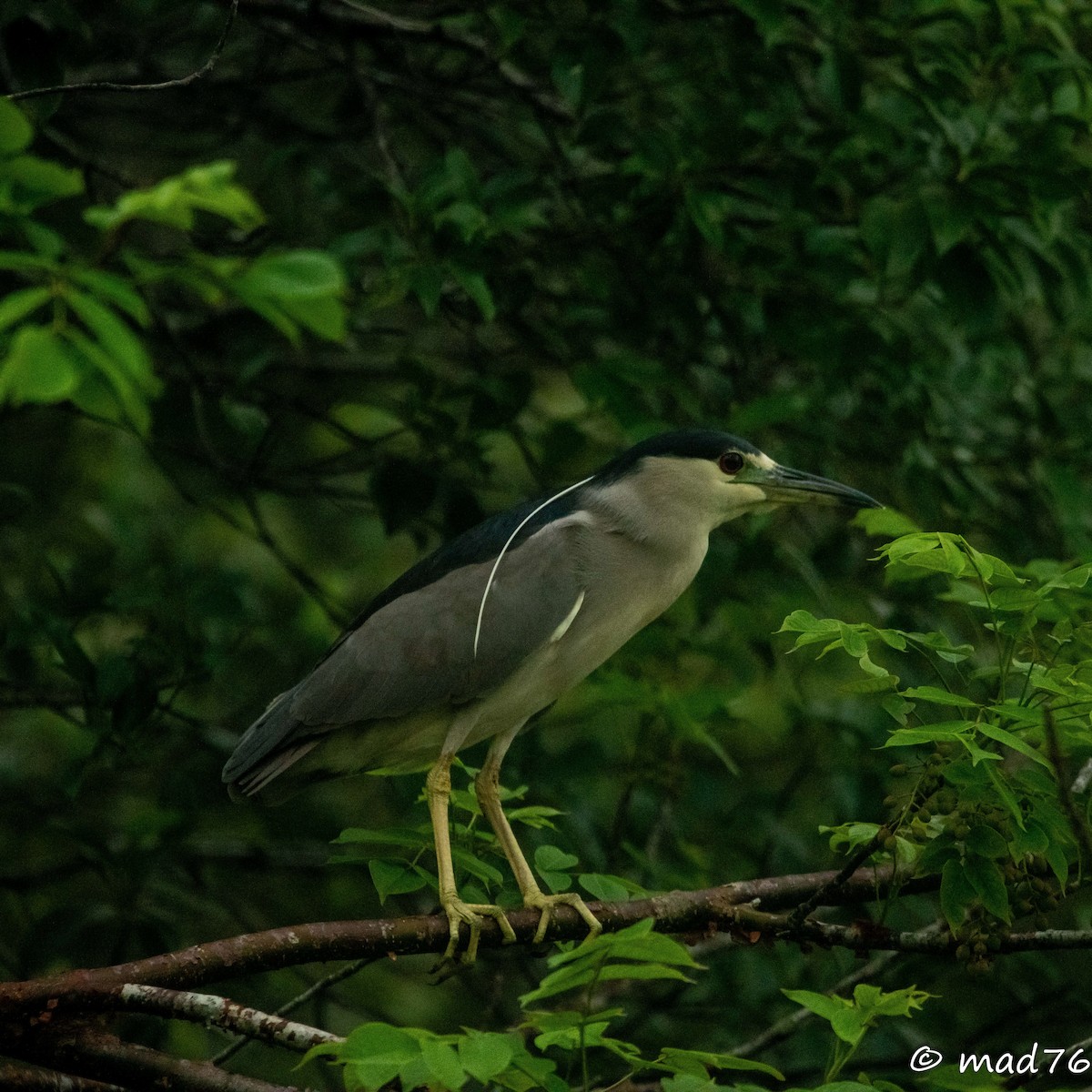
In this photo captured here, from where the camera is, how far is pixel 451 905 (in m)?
2.98

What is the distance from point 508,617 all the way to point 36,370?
188 centimetres

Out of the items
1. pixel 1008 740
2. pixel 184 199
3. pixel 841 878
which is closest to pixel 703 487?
pixel 841 878

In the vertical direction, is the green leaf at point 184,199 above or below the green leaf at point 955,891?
above

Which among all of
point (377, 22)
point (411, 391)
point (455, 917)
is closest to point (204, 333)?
point (411, 391)

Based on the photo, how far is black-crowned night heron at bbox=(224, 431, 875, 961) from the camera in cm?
353

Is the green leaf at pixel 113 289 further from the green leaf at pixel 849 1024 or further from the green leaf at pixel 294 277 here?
the green leaf at pixel 849 1024

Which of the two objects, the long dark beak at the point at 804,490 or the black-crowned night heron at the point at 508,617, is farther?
the long dark beak at the point at 804,490

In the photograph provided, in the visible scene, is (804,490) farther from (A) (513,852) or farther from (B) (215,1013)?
(B) (215,1013)

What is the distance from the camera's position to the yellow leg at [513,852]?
3.04 meters

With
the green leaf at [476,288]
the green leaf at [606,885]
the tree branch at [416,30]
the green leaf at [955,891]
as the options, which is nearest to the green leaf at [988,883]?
the green leaf at [955,891]

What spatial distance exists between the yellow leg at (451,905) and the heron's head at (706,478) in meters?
1.01

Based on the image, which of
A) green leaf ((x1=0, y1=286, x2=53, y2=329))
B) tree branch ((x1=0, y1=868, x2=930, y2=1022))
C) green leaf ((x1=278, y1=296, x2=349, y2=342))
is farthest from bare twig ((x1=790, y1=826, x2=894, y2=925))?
green leaf ((x1=0, y1=286, x2=53, y2=329))

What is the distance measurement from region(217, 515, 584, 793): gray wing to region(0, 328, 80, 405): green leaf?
1.83m

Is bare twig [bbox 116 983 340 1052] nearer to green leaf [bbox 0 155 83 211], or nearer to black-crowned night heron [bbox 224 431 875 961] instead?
black-crowned night heron [bbox 224 431 875 961]
